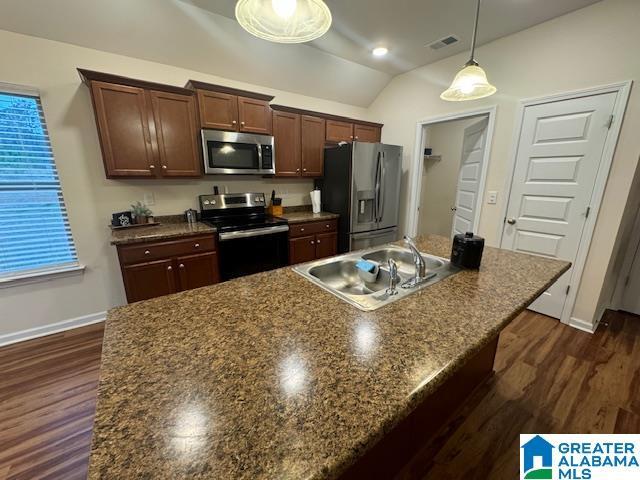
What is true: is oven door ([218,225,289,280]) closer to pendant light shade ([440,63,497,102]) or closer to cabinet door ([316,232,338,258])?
cabinet door ([316,232,338,258])

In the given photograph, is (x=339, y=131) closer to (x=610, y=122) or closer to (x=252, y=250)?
(x=252, y=250)

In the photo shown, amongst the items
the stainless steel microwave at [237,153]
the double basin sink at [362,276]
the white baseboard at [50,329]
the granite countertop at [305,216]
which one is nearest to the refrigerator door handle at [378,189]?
the granite countertop at [305,216]

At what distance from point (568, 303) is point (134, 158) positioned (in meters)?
4.23

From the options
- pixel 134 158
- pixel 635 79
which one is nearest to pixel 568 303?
pixel 635 79

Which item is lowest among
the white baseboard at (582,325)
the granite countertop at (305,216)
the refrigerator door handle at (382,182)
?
the white baseboard at (582,325)

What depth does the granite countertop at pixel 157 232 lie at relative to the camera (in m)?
2.13

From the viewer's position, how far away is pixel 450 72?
9.96ft

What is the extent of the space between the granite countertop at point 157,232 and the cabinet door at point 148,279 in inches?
9.0

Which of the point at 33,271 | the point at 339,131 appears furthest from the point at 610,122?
the point at 33,271

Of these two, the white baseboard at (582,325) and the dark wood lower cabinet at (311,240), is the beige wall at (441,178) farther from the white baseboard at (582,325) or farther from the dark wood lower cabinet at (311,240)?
the white baseboard at (582,325)

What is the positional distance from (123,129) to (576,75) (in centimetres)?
388

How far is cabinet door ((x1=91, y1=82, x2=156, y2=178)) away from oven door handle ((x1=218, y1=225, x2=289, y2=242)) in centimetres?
88

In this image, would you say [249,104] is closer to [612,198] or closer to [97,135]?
[97,135]

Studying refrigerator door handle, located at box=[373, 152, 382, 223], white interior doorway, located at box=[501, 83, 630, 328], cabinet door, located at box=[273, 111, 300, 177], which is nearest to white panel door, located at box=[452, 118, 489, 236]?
white interior doorway, located at box=[501, 83, 630, 328]
